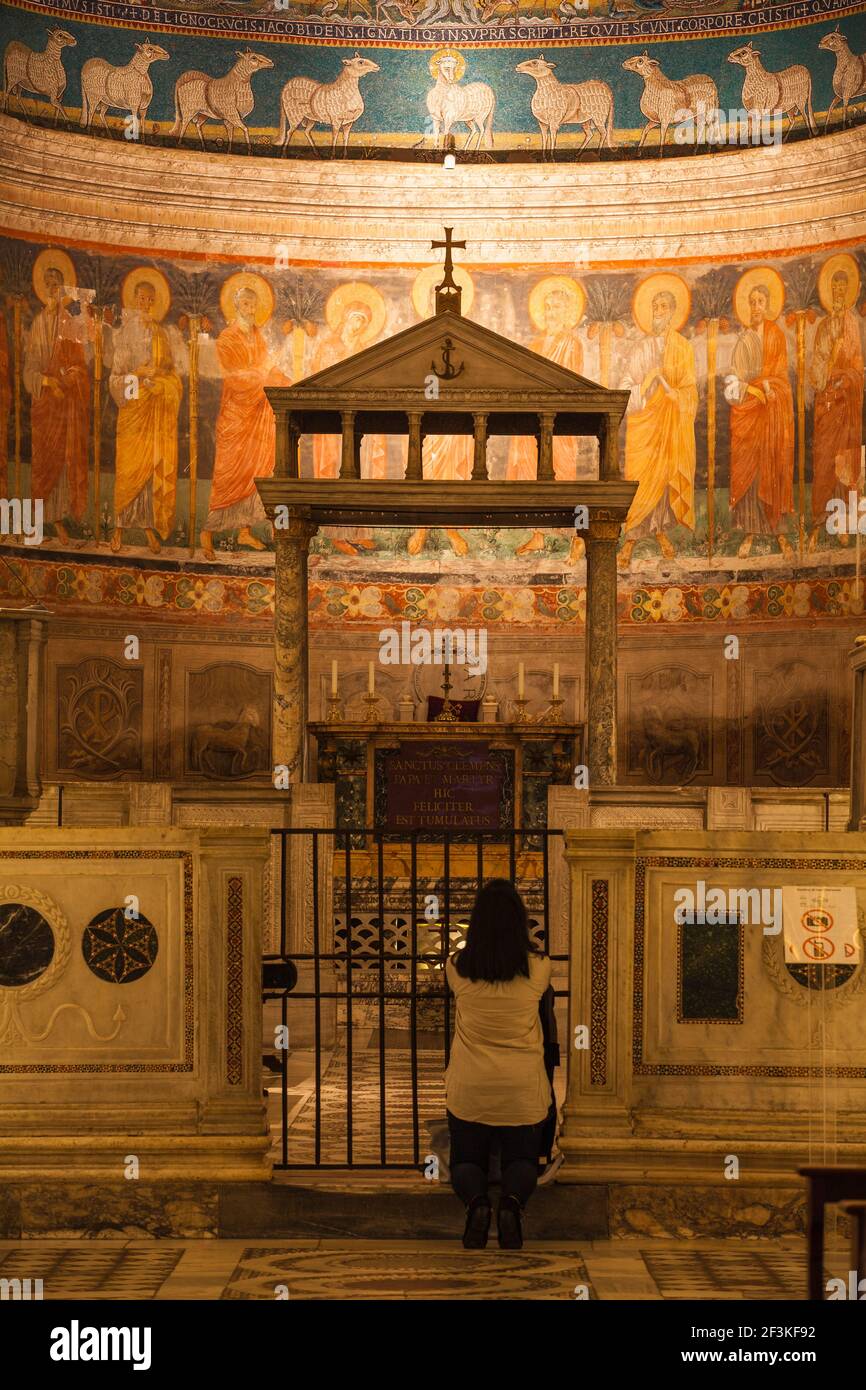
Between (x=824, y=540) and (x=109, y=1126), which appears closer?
(x=109, y=1126)

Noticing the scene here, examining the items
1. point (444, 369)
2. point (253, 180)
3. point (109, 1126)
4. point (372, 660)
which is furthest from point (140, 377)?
point (109, 1126)

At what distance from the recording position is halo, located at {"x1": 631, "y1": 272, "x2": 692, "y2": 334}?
19984mm

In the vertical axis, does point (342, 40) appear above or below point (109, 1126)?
above

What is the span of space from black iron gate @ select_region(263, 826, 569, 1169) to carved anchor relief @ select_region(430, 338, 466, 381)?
4.10 m

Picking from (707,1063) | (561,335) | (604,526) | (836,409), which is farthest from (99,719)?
(707,1063)

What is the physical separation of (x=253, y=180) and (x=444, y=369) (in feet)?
18.4

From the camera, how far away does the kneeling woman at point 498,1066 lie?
726cm

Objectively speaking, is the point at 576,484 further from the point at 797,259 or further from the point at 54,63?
the point at 54,63

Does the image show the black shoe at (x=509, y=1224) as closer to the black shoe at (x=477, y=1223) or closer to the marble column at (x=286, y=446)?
the black shoe at (x=477, y=1223)

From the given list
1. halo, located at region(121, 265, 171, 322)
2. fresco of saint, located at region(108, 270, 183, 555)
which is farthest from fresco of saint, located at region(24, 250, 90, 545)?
halo, located at region(121, 265, 171, 322)

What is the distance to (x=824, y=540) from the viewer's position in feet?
61.8

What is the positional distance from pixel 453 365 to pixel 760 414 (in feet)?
17.2

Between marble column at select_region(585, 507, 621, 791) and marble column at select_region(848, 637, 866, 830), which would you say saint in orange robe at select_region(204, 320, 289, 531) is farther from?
marble column at select_region(848, 637, 866, 830)

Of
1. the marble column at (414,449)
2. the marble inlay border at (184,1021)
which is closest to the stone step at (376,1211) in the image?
the marble inlay border at (184,1021)
